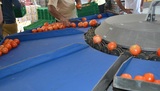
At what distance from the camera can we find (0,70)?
4.99 ft

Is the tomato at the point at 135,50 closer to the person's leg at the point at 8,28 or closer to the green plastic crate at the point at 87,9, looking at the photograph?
the green plastic crate at the point at 87,9

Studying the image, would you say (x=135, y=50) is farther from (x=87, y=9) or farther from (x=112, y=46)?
(x=87, y=9)

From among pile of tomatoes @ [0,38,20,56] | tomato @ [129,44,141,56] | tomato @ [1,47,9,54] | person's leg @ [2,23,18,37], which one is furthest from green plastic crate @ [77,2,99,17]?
tomato @ [129,44,141,56]

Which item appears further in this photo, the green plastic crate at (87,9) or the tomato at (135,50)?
the green plastic crate at (87,9)

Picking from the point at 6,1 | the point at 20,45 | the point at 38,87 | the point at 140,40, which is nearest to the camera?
the point at 38,87

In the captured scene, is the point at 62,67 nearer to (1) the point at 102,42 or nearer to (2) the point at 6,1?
(1) the point at 102,42

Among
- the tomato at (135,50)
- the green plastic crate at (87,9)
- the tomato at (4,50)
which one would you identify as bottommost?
the tomato at (4,50)

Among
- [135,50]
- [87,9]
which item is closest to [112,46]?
[135,50]

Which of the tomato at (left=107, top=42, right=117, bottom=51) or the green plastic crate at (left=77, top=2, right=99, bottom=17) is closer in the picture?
the tomato at (left=107, top=42, right=117, bottom=51)

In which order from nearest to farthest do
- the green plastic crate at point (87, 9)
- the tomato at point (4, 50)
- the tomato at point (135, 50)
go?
the tomato at point (135, 50) < the tomato at point (4, 50) < the green plastic crate at point (87, 9)

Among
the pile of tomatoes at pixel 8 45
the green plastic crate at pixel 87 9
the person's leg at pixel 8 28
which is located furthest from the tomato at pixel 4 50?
the green plastic crate at pixel 87 9

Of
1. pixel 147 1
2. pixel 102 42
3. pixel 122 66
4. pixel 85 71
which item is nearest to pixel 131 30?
pixel 102 42

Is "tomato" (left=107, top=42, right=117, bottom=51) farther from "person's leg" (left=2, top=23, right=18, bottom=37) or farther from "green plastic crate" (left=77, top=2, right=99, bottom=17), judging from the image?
"person's leg" (left=2, top=23, right=18, bottom=37)

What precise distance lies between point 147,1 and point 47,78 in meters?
6.56
